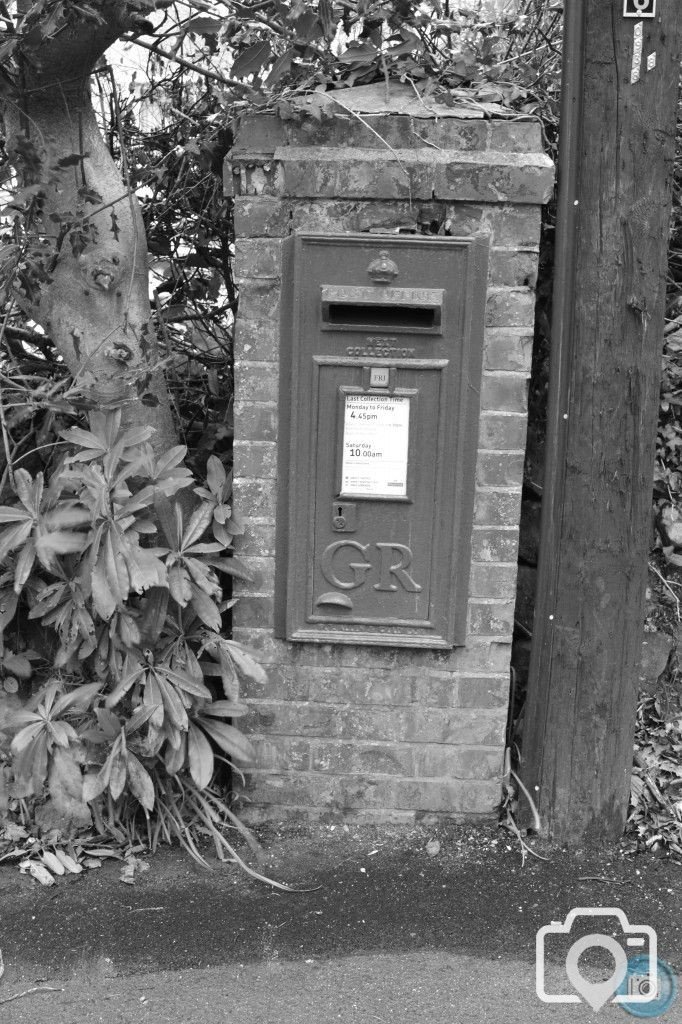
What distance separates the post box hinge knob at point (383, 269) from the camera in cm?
271

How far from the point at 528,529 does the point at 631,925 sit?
134 centimetres

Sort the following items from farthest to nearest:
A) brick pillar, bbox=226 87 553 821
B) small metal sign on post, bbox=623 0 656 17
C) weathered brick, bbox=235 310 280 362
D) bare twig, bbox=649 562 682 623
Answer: bare twig, bbox=649 562 682 623 < weathered brick, bbox=235 310 280 362 < brick pillar, bbox=226 87 553 821 < small metal sign on post, bbox=623 0 656 17

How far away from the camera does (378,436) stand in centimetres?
282

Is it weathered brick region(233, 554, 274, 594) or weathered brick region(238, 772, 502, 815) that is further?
weathered brick region(238, 772, 502, 815)

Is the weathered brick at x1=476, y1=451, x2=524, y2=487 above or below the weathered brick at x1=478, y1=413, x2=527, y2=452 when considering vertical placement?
below

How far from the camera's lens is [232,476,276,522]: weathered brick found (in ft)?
9.61

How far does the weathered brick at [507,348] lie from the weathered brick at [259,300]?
62 cm

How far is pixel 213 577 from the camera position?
9.33 ft

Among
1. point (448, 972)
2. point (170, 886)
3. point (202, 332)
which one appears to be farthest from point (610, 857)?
point (202, 332)

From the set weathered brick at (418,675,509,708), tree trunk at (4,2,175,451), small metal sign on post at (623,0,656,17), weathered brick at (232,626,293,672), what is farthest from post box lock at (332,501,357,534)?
small metal sign on post at (623,0,656,17)

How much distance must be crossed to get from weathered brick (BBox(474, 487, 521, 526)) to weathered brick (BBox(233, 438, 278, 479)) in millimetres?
→ 618

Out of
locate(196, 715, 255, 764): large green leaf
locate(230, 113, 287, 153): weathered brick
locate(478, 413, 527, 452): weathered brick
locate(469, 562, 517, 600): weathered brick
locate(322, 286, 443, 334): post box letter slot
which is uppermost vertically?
locate(230, 113, 287, 153): weathered brick

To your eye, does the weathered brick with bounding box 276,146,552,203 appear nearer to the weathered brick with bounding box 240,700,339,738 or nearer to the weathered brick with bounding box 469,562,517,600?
the weathered brick with bounding box 469,562,517,600

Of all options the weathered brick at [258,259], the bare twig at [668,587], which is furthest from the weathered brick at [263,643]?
the bare twig at [668,587]
